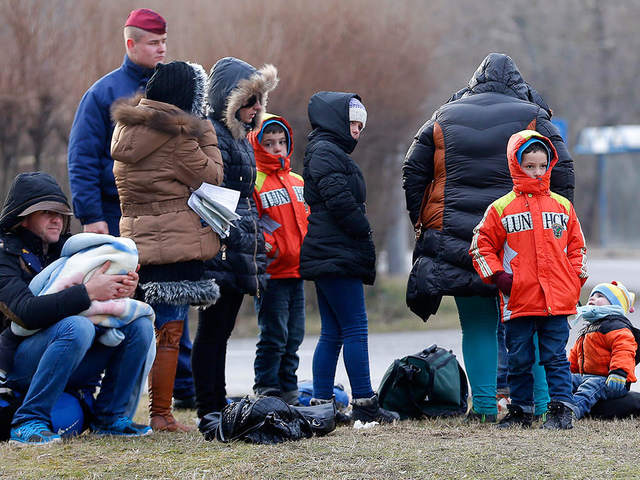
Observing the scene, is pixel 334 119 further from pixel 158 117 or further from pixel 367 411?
pixel 367 411

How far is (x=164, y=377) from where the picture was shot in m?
5.78

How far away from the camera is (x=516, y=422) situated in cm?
576

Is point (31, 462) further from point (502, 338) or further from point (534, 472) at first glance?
point (502, 338)

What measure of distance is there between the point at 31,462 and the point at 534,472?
6.90ft

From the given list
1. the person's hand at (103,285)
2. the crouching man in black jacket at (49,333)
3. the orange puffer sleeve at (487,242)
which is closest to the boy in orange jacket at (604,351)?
the orange puffer sleeve at (487,242)

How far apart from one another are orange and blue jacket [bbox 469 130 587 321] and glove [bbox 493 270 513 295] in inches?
0.9

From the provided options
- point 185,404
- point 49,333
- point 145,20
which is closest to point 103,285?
point 49,333

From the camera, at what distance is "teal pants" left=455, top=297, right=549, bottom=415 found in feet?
19.9

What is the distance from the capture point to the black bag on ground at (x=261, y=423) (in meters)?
5.22

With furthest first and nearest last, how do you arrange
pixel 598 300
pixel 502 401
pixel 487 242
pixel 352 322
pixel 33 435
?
pixel 502 401, pixel 598 300, pixel 352 322, pixel 487 242, pixel 33 435

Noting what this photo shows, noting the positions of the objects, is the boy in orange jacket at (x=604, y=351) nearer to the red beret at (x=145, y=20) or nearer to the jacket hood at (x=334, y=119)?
the jacket hood at (x=334, y=119)

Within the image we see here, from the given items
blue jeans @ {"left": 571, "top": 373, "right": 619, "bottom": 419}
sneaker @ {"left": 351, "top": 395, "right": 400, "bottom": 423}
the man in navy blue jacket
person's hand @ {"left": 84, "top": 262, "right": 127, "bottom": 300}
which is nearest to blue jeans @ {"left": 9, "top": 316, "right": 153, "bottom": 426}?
person's hand @ {"left": 84, "top": 262, "right": 127, "bottom": 300}

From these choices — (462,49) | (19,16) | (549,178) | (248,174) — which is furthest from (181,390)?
(462,49)

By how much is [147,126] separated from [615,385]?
2.94 metres
